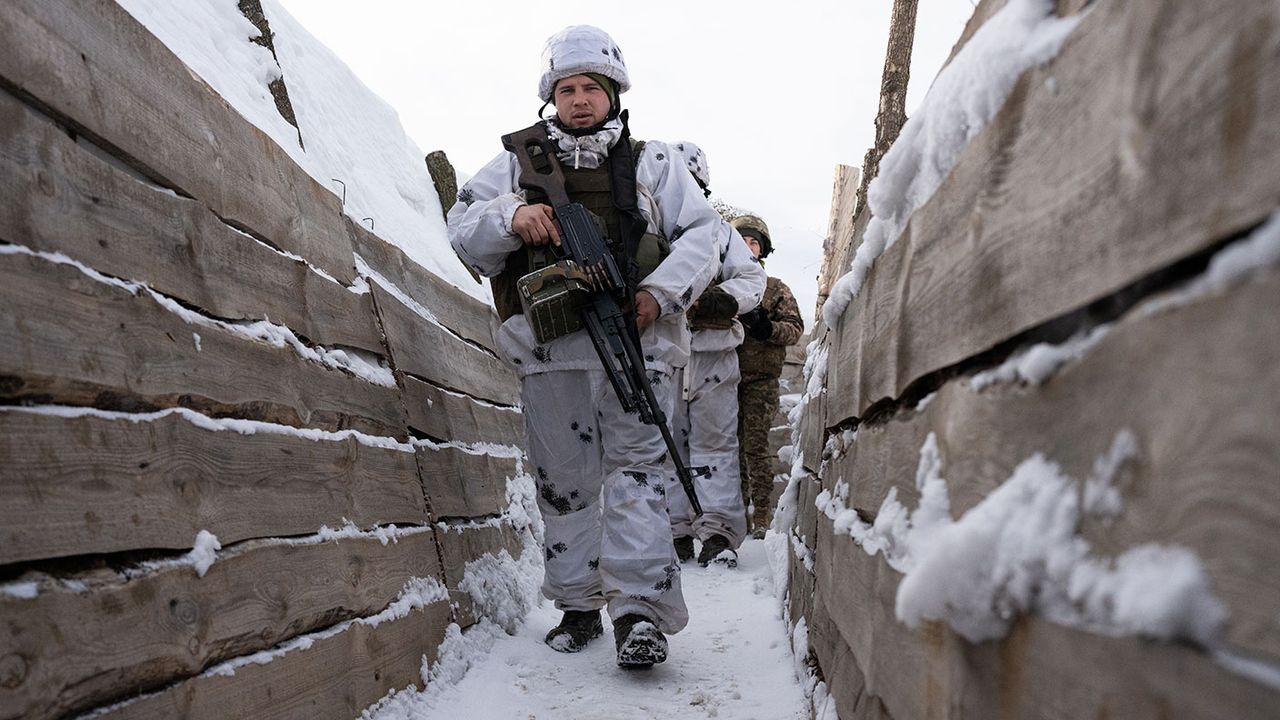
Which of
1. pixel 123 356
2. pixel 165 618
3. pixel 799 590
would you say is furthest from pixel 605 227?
pixel 165 618

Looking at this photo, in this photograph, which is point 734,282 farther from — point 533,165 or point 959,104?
point 959,104

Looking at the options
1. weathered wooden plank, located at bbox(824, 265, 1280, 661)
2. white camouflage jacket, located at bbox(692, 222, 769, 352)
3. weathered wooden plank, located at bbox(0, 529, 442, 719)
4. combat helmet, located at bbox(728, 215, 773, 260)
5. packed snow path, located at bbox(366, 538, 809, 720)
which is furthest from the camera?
combat helmet, located at bbox(728, 215, 773, 260)

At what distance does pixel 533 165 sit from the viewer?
4031 mm

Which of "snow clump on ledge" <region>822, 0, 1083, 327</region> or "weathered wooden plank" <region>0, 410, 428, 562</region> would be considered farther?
"weathered wooden plank" <region>0, 410, 428, 562</region>

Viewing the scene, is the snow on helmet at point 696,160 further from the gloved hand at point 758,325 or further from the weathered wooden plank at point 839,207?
the weathered wooden plank at point 839,207

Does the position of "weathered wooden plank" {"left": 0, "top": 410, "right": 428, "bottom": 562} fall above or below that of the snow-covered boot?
above

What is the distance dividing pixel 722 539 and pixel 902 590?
493 centimetres

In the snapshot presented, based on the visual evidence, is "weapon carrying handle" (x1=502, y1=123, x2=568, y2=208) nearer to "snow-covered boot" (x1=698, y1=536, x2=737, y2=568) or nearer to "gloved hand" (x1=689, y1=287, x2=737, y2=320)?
"gloved hand" (x1=689, y1=287, x2=737, y2=320)

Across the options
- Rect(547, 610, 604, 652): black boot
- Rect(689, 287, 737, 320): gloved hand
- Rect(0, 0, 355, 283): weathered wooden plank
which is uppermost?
Rect(689, 287, 737, 320): gloved hand

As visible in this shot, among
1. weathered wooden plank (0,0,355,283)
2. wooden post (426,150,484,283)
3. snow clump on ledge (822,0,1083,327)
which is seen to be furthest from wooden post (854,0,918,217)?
snow clump on ledge (822,0,1083,327)

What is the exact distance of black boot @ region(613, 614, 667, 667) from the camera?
3543 mm

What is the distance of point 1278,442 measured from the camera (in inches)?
27.5

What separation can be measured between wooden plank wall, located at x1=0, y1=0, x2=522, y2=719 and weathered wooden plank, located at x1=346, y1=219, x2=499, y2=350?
624mm

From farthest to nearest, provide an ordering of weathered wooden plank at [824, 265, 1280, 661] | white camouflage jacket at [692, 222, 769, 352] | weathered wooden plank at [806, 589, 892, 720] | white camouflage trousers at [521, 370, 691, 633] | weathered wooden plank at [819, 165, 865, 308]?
weathered wooden plank at [819, 165, 865, 308] → white camouflage jacket at [692, 222, 769, 352] → white camouflage trousers at [521, 370, 691, 633] → weathered wooden plank at [806, 589, 892, 720] → weathered wooden plank at [824, 265, 1280, 661]
